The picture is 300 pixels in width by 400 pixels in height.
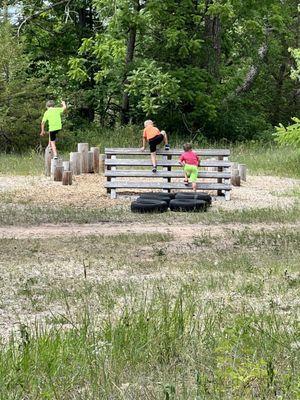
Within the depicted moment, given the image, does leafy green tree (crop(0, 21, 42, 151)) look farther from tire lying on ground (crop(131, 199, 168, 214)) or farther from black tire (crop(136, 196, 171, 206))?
tire lying on ground (crop(131, 199, 168, 214))

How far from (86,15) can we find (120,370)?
3235 centimetres

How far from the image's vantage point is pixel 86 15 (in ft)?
117

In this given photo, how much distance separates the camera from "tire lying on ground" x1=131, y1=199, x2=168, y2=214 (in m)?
14.5

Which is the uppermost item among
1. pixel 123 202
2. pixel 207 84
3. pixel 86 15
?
pixel 86 15

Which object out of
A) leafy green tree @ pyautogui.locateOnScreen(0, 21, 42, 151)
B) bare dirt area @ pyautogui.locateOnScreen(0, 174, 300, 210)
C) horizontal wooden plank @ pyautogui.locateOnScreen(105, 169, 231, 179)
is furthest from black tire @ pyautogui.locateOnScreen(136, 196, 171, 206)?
leafy green tree @ pyautogui.locateOnScreen(0, 21, 42, 151)

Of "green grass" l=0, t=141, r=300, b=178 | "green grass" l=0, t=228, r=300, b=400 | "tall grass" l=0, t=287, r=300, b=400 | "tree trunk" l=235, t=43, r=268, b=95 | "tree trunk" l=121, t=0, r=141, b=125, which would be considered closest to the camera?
"tall grass" l=0, t=287, r=300, b=400

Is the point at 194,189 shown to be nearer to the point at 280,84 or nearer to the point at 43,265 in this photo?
the point at 43,265

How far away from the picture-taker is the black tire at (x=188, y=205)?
14.7 metres

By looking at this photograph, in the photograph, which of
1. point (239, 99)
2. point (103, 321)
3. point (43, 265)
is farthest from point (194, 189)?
point (239, 99)

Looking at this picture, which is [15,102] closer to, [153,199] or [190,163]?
[190,163]

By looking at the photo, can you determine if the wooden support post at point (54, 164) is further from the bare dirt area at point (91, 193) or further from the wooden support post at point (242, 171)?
the wooden support post at point (242, 171)

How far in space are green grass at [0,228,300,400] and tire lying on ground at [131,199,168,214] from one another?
3837 millimetres

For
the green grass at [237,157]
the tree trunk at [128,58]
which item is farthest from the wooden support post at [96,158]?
the tree trunk at [128,58]

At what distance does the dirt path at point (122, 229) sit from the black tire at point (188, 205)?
1648 mm
